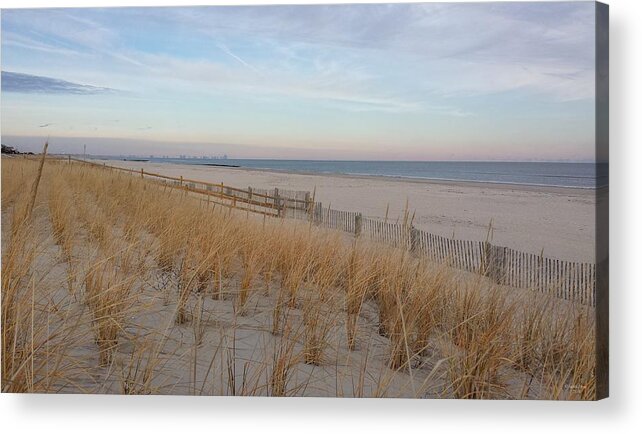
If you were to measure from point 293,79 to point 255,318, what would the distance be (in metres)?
1.16

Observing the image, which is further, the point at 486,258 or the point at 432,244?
the point at 432,244

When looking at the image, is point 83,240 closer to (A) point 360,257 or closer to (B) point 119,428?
(B) point 119,428

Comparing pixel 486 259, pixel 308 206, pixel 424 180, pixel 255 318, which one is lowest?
pixel 255 318

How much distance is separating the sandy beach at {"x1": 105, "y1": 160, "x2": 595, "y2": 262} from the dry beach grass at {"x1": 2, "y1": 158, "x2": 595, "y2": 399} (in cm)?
20

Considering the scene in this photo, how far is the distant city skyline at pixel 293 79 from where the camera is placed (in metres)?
2.96

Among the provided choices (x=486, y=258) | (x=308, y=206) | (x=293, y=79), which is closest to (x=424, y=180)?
(x=486, y=258)

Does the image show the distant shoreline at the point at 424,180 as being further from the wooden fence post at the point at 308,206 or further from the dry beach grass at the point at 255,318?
the dry beach grass at the point at 255,318

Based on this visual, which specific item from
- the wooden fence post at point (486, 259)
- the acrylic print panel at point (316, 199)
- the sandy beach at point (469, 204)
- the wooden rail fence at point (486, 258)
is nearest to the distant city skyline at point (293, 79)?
the acrylic print panel at point (316, 199)

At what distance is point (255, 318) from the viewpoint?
2.98 metres

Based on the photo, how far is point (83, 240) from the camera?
3123mm

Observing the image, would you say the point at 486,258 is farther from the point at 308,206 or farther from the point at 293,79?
the point at 293,79

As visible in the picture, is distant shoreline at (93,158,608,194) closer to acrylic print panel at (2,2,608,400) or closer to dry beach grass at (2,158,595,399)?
acrylic print panel at (2,2,608,400)

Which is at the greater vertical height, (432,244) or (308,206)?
(308,206)

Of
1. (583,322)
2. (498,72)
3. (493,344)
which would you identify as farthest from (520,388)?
(498,72)
